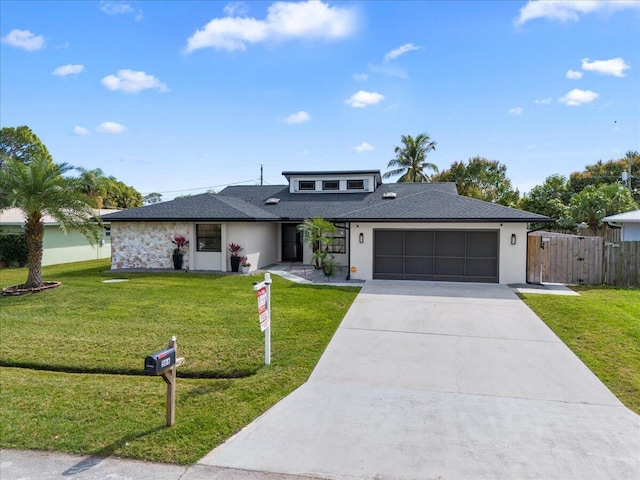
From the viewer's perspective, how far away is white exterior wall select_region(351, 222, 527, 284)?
13.4m

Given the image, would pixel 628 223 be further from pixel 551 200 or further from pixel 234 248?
pixel 234 248

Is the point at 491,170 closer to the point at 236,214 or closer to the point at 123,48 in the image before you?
the point at 236,214

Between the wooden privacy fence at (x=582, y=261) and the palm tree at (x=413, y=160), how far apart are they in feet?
71.2

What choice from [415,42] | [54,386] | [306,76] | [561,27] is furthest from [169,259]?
[561,27]

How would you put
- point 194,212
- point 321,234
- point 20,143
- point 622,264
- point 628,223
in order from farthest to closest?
point 20,143 < point 628,223 < point 194,212 < point 321,234 < point 622,264

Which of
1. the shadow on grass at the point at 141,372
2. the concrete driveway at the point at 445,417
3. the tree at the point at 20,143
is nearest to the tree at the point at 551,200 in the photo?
the concrete driveway at the point at 445,417

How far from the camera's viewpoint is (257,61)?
15.2m

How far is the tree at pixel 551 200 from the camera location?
30.0m

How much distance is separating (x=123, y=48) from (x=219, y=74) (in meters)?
3.72

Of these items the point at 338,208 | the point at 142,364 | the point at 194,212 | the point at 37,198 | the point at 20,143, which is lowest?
the point at 142,364

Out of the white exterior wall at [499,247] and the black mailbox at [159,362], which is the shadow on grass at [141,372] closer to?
the black mailbox at [159,362]

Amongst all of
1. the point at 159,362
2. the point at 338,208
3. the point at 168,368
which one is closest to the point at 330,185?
the point at 338,208

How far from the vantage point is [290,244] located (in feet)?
66.4

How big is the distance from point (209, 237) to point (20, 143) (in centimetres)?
3742
